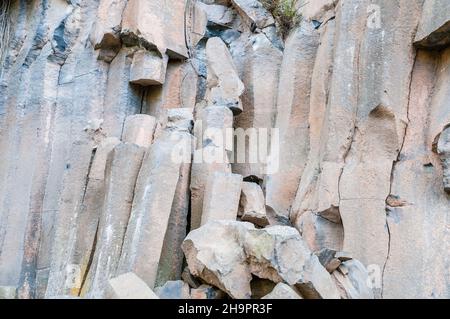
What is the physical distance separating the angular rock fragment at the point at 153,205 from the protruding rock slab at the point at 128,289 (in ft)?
2.47

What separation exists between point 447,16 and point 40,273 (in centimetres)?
447

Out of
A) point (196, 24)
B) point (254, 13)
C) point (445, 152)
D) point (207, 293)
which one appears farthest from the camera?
point (196, 24)

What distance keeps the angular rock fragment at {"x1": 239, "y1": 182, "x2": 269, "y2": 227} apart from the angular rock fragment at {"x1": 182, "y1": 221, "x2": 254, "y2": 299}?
0.79 m

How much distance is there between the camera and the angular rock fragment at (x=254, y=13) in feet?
25.1

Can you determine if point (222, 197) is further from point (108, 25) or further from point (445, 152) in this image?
point (108, 25)

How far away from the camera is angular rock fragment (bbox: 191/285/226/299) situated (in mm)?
4766

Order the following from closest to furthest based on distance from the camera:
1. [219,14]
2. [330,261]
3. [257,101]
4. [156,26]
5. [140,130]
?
[330,261] < [140,130] < [257,101] < [156,26] < [219,14]

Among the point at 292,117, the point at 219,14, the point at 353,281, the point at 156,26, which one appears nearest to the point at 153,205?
the point at 353,281

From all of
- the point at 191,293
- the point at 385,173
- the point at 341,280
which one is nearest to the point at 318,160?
the point at 385,173

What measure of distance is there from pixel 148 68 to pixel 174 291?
3104 mm

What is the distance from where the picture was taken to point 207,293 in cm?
478

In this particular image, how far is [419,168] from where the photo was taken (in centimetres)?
570

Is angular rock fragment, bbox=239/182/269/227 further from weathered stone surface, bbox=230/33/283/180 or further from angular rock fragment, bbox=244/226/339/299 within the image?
angular rock fragment, bbox=244/226/339/299
